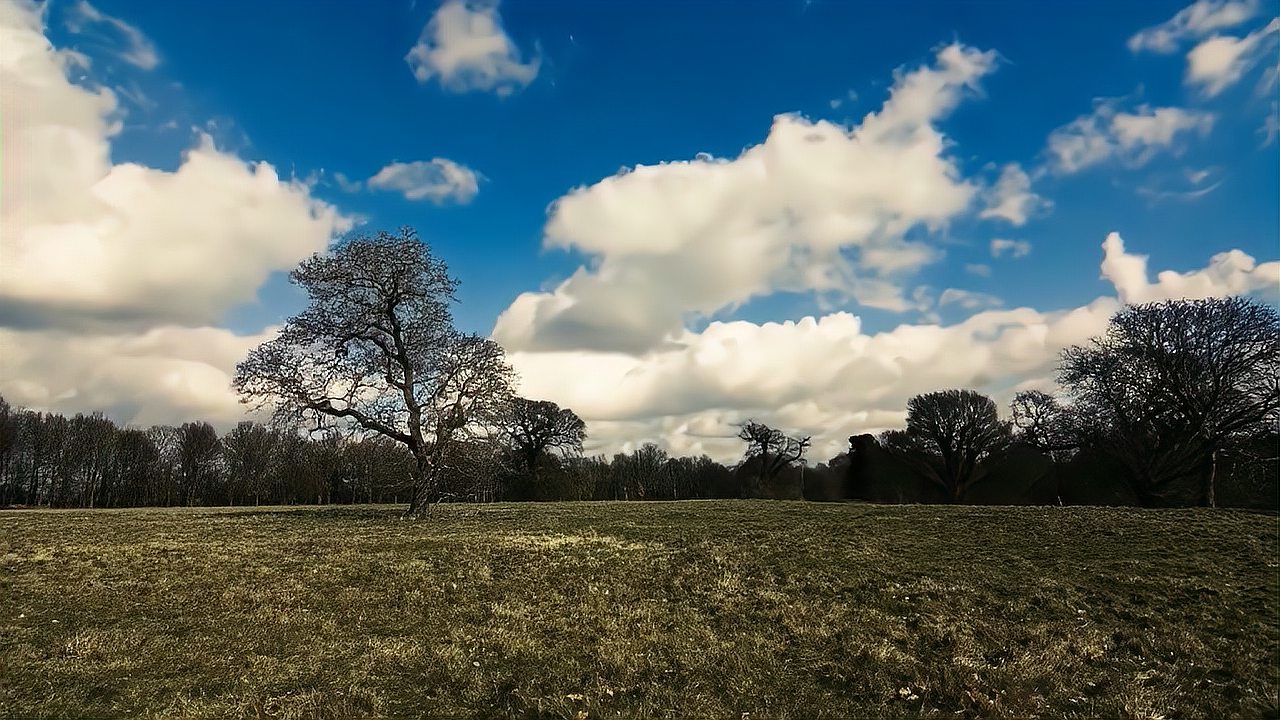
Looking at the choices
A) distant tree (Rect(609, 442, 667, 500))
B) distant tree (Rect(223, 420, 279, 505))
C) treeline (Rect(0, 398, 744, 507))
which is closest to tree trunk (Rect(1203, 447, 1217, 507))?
treeline (Rect(0, 398, 744, 507))

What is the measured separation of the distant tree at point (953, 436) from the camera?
55500mm

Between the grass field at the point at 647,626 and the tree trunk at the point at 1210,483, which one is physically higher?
the tree trunk at the point at 1210,483

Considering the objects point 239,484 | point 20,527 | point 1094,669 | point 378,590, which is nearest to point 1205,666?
point 1094,669

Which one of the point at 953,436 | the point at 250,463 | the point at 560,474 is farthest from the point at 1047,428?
the point at 250,463

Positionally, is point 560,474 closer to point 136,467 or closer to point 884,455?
point 884,455

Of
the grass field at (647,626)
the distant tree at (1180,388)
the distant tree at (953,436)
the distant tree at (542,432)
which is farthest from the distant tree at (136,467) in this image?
the distant tree at (1180,388)

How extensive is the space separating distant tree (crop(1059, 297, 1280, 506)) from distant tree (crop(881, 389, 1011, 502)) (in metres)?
14.5

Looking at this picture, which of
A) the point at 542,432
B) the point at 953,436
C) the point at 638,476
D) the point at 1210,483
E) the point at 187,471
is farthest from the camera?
the point at 638,476

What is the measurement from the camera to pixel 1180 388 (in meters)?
35.4

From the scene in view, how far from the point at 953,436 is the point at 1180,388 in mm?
21869

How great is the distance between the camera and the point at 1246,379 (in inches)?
1325

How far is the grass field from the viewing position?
767 cm

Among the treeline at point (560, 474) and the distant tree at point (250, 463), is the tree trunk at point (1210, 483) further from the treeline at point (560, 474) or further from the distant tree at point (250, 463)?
the distant tree at point (250, 463)

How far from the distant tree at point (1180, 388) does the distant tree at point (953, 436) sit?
47.4 ft
